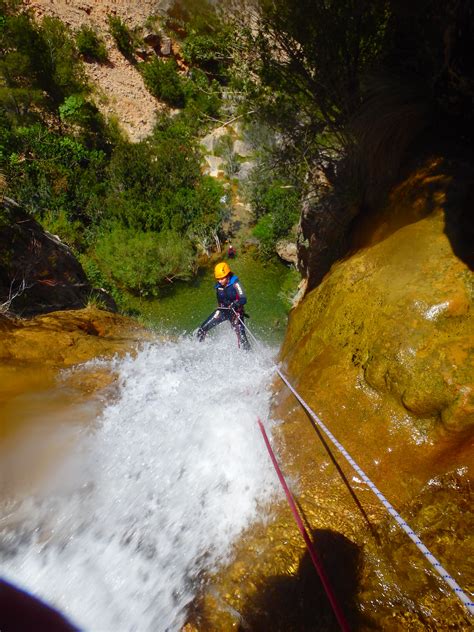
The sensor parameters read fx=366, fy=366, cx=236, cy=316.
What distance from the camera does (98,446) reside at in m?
3.88

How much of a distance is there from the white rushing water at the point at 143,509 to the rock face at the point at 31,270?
338 cm

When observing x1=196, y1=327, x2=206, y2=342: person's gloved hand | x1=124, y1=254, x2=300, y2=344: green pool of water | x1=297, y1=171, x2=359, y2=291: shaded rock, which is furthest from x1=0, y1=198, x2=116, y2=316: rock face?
x1=297, y1=171, x2=359, y2=291: shaded rock

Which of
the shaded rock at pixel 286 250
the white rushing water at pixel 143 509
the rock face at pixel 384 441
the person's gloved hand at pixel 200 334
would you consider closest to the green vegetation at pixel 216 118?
the shaded rock at pixel 286 250

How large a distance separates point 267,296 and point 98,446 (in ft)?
35.0

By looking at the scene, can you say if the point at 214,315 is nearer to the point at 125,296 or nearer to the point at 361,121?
the point at 361,121

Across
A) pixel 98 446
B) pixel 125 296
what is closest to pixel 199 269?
pixel 125 296

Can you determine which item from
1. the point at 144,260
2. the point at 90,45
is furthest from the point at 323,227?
the point at 90,45

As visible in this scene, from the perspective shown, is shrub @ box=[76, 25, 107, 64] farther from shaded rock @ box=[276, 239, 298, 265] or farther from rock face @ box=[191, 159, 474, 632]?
rock face @ box=[191, 159, 474, 632]

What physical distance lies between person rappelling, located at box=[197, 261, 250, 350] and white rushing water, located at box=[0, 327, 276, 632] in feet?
7.97

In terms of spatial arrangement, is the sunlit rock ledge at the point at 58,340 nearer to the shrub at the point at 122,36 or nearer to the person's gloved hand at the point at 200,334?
the person's gloved hand at the point at 200,334

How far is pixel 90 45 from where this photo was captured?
23625 mm

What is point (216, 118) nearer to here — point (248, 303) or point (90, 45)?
point (248, 303)

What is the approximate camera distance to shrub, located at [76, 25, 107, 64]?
76.8 ft

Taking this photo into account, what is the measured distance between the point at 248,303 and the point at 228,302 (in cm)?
633
